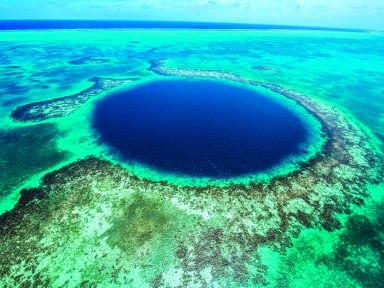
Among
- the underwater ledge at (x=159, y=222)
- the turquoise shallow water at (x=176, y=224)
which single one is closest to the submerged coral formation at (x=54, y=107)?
the turquoise shallow water at (x=176, y=224)

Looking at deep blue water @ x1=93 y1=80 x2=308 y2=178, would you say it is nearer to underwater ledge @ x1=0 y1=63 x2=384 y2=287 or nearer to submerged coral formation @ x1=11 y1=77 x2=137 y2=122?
underwater ledge @ x1=0 y1=63 x2=384 y2=287

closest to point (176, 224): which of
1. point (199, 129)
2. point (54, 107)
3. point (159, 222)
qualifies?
point (159, 222)

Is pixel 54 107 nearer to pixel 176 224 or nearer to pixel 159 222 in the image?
pixel 159 222

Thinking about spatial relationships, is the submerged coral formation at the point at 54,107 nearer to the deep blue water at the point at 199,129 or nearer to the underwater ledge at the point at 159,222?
the deep blue water at the point at 199,129

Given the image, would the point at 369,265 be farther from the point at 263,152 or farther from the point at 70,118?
the point at 70,118

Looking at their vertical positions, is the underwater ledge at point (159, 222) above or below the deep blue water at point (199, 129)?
above

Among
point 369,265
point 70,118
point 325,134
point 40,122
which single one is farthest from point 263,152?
point 40,122
